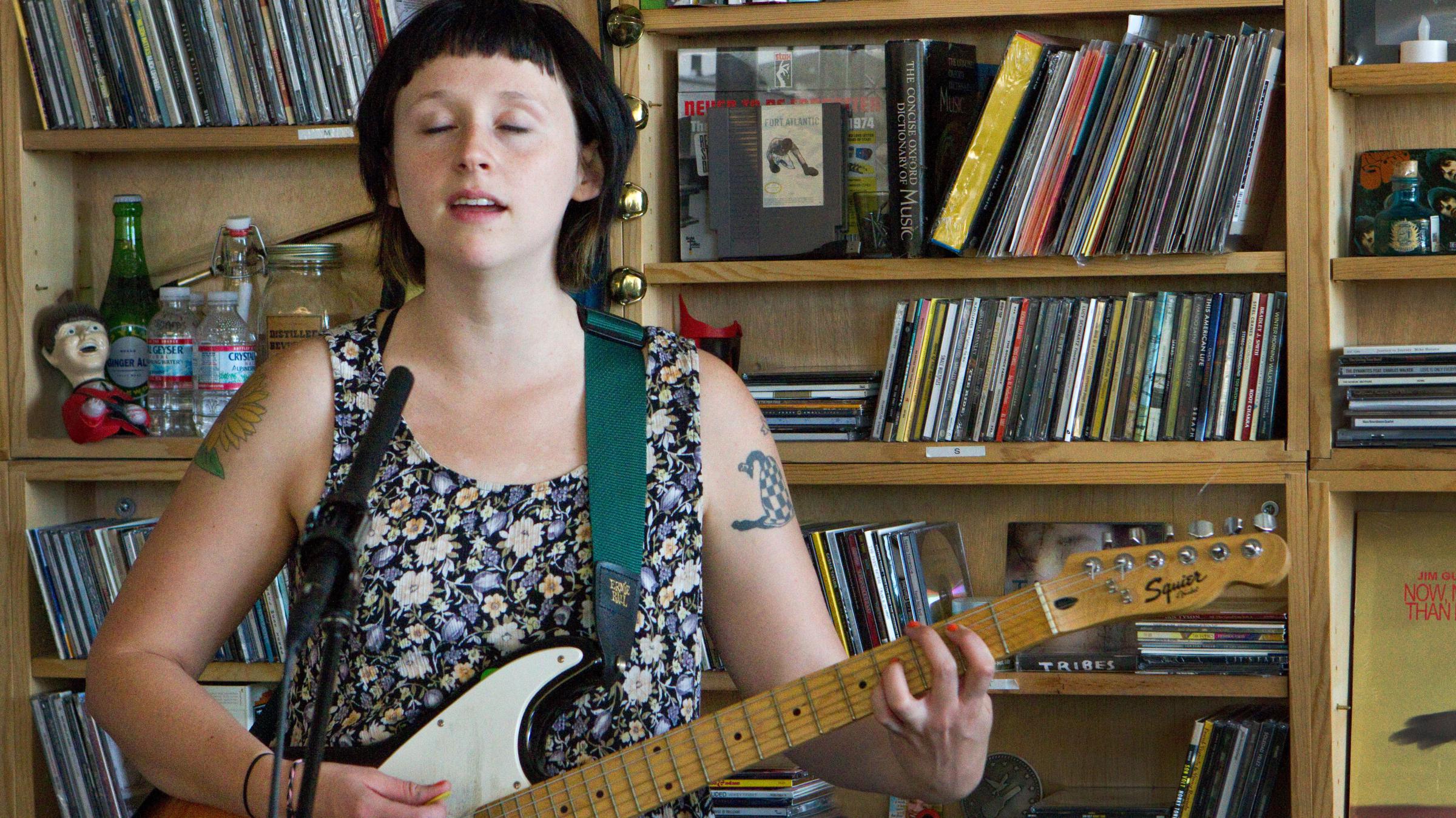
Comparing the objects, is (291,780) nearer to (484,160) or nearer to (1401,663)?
(484,160)

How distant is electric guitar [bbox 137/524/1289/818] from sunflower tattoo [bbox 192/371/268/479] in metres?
0.31

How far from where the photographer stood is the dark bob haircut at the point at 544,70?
1335 mm

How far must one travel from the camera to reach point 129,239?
7.70ft

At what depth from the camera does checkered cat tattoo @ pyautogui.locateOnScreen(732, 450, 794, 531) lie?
1.36m

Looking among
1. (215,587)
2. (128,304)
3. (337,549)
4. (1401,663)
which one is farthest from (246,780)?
(1401,663)

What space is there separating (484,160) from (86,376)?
4.28 ft

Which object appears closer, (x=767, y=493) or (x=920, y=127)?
(x=767, y=493)

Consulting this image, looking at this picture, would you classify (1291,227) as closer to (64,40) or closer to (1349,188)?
(1349,188)

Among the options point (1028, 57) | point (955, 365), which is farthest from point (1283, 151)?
point (955, 365)

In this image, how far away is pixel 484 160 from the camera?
1258 millimetres

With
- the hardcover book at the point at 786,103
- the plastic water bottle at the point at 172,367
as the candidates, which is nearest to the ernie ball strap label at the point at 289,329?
the plastic water bottle at the point at 172,367

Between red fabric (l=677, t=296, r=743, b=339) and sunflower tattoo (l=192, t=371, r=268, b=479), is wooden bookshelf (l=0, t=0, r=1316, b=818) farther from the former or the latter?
sunflower tattoo (l=192, t=371, r=268, b=479)

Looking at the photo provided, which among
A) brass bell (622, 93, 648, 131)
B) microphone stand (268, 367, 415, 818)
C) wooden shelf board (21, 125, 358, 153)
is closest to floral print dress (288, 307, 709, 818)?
microphone stand (268, 367, 415, 818)

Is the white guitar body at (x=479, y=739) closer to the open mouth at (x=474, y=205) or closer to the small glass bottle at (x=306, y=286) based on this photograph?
the open mouth at (x=474, y=205)
